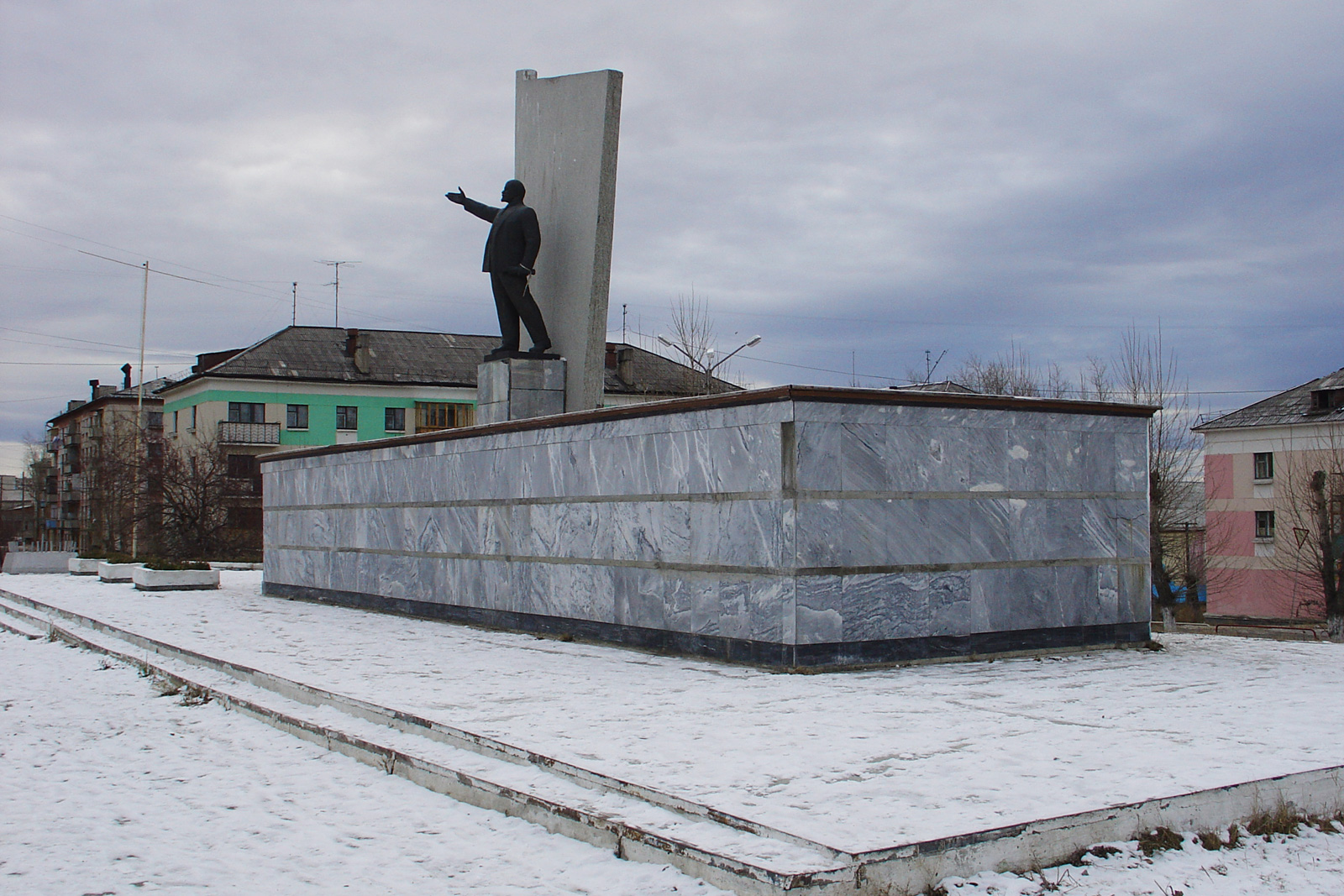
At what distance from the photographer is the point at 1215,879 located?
14.7 ft

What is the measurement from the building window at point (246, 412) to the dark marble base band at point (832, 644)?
1709 inches

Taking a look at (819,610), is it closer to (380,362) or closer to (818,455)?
(818,455)

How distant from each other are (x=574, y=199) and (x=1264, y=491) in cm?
3888

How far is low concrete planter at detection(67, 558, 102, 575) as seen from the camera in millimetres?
26375

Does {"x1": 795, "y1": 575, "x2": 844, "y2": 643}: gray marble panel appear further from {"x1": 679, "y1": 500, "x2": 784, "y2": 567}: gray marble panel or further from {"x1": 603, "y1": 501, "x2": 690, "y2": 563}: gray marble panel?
{"x1": 603, "y1": 501, "x2": 690, "y2": 563}: gray marble panel

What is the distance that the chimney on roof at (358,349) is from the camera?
54406 mm

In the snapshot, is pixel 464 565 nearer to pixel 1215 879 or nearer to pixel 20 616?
pixel 20 616

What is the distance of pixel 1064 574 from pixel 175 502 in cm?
4003

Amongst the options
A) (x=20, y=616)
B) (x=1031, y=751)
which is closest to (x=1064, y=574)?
(x=1031, y=751)

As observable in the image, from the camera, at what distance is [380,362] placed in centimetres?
5500

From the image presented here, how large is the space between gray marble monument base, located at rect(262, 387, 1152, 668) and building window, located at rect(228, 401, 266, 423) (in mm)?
43284

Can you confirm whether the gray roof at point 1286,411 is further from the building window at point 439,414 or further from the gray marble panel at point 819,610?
the gray marble panel at point 819,610

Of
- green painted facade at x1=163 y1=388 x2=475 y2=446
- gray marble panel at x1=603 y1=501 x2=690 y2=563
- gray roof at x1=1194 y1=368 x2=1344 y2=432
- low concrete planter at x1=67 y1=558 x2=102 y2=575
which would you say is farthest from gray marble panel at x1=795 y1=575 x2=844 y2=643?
green painted facade at x1=163 y1=388 x2=475 y2=446

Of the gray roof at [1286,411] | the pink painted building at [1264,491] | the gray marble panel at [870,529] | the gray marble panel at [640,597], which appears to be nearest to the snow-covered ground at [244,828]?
the gray marble panel at [640,597]
